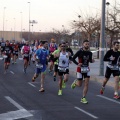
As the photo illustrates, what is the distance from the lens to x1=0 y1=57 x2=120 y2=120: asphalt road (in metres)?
9.98

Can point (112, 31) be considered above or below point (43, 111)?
above

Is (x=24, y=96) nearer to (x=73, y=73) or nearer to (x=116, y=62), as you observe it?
(x=116, y=62)

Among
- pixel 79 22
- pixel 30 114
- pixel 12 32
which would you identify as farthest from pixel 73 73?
pixel 12 32

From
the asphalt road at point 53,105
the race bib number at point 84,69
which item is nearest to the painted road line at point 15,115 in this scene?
the asphalt road at point 53,105

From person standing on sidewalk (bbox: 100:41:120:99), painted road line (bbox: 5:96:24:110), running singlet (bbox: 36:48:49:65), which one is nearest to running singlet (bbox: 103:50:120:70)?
person standing on sidewalk (bbox: 100:41:120:99)

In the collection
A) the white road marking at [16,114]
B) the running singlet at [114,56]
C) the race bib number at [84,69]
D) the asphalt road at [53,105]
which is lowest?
the asphalt road at [53,105]

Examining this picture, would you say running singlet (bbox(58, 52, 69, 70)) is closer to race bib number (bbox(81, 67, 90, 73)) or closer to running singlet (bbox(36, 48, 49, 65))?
running singlet (bbox(36, 48, 49, 65))

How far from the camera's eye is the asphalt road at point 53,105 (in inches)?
393

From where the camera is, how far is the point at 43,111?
10.6 m

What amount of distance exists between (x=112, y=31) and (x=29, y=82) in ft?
58.6

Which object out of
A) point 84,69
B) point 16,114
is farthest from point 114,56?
point 16,114

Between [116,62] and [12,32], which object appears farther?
[12,32]

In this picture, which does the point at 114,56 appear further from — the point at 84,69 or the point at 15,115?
the point at 15,115

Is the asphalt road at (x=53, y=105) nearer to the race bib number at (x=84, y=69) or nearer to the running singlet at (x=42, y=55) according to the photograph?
the race bib number at (x=84, y=69)
